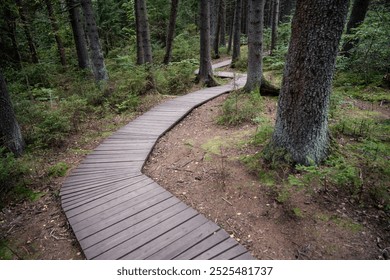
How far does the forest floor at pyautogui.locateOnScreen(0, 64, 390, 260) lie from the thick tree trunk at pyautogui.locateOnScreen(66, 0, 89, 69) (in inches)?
415

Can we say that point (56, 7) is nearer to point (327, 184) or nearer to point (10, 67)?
point (10, 67)

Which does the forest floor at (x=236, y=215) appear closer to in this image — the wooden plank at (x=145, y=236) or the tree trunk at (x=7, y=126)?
the wooden plank at (x=145, y=236)

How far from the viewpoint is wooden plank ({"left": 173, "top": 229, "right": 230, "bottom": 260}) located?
3213 mm

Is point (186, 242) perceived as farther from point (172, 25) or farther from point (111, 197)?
point (172, 25)

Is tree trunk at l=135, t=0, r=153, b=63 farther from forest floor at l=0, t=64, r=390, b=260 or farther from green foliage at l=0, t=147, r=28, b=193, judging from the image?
green foliage at l=0, t=147, r=28, b=193

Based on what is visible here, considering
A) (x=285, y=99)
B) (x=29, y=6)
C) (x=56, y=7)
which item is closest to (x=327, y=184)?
(x=285, y=99)

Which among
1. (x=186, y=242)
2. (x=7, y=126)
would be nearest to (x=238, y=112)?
(x=186, y=242)

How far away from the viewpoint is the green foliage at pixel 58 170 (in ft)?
17.9

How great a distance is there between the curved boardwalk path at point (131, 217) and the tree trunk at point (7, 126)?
1859mm

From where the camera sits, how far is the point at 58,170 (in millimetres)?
5555

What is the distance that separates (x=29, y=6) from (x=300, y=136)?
16770 mm

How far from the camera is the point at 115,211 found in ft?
13.4

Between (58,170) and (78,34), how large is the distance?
11459mm

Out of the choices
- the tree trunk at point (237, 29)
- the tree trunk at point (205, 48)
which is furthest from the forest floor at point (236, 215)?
the tree trunk at point (237, 29)
